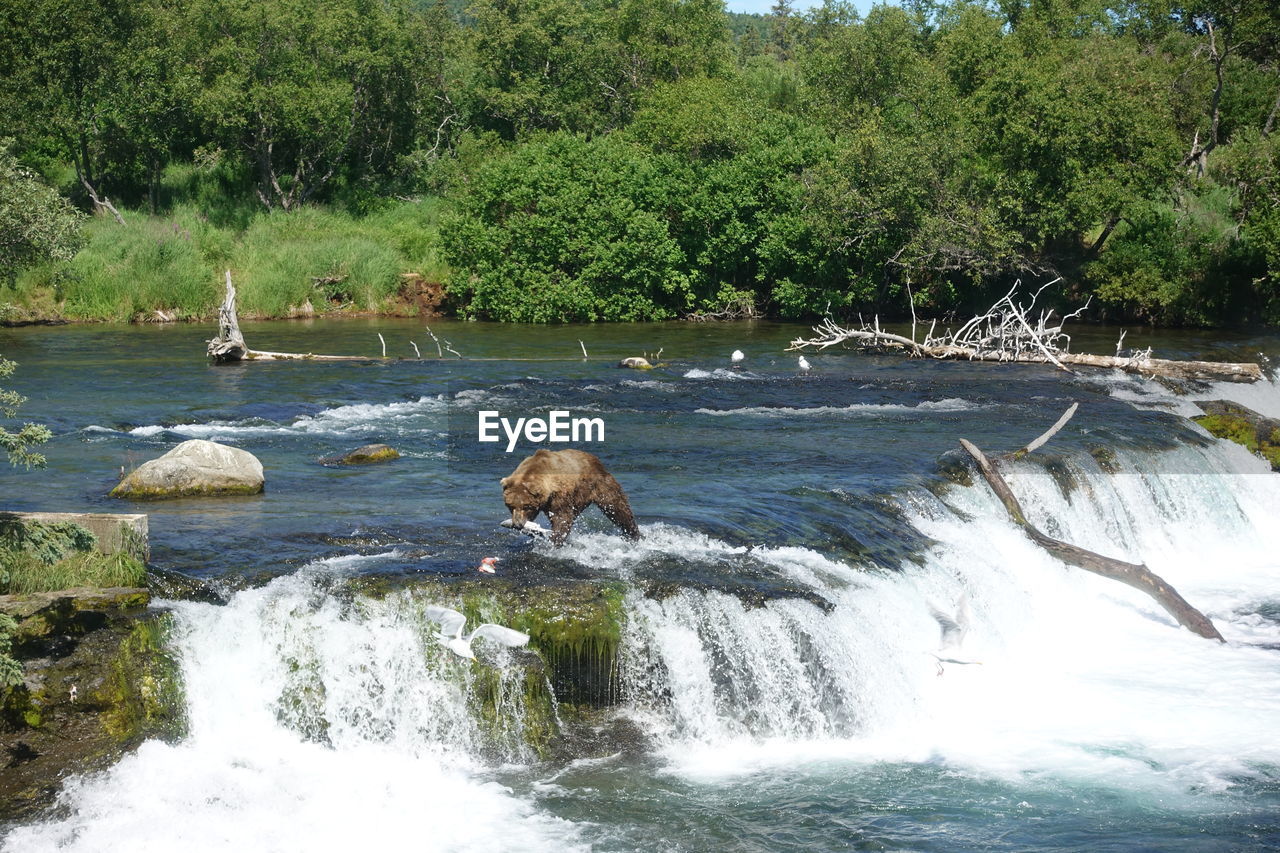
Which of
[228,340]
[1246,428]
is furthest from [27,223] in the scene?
[1246,428]

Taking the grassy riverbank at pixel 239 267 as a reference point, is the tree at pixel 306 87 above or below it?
above

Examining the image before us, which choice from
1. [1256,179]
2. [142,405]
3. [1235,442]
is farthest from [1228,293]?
[142,405]

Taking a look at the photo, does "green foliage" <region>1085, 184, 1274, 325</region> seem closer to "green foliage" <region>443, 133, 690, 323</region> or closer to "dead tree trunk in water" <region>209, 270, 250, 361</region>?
"green foliage" <region>443, 133, 690, 323</region>

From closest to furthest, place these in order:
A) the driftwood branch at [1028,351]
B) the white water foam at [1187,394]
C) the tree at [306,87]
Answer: the white water foam at [1187,394] → the driftwood branch at [1028,351] → the tree at [306,87]

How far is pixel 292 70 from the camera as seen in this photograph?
44469 mm

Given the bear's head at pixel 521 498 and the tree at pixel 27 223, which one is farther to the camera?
the tree at pixel 27 223

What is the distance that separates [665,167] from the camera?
39844 mm

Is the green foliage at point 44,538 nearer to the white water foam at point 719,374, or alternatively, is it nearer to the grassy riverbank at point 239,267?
the white water foam at point 719,374

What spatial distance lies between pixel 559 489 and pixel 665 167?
93.7ft

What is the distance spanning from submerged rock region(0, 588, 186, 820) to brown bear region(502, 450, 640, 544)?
3384 mm

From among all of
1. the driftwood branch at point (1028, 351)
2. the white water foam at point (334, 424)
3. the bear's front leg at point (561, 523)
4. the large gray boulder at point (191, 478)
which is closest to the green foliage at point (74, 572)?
the bear's front leg at point (561, 523)

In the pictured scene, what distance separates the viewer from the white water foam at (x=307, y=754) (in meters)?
9.35

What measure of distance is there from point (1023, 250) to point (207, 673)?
30055 millimetres

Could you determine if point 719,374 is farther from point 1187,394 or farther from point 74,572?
point 74,572
